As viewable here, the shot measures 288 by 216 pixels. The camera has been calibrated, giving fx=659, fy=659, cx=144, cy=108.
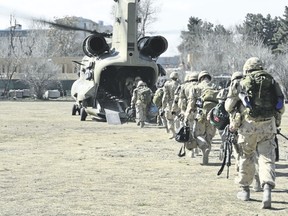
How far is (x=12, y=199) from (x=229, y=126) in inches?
119

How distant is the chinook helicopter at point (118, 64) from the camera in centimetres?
2373

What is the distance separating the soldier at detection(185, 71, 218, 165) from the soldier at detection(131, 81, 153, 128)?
916 centimetres

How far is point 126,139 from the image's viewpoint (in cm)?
1764

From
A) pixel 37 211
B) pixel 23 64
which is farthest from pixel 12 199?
pixel 23 64

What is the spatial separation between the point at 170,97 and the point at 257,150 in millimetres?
9357

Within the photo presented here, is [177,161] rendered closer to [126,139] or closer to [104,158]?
[104,158]

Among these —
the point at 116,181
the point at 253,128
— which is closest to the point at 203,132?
the point at 116,181

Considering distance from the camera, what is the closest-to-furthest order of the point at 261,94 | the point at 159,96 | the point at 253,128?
the point at 261,94 → the point at 253,128 → the point at 159,96

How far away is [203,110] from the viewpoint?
12.0 meters

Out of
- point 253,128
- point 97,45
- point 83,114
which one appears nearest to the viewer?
point 253,128

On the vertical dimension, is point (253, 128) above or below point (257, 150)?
above

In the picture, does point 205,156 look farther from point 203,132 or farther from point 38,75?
point 38,75

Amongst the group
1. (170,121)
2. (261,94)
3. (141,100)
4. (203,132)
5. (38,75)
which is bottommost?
(170,121)

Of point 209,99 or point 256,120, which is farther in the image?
point 209,99
